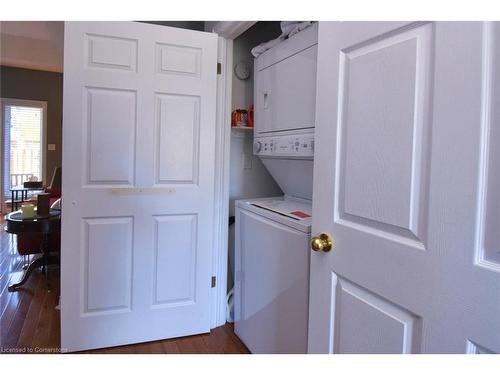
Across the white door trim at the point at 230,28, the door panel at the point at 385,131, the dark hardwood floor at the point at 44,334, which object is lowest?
the dark hardwood floor at the point at 44,334

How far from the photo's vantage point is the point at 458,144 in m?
0.68

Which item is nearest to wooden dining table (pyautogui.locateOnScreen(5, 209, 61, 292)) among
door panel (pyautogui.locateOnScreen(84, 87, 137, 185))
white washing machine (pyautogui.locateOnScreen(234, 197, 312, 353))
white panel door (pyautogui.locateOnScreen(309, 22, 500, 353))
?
door panel (pyautogui.locateOnScreen(84, 87, 137, 185))

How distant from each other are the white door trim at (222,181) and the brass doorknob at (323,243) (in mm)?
1259

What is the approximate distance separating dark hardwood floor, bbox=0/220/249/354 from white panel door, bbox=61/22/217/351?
75 mm

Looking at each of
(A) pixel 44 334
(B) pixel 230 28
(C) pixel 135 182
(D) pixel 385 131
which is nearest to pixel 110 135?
(C) pixel 135 182

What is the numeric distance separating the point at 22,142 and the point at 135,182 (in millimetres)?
5635

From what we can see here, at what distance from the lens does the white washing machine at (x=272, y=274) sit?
1478 mm

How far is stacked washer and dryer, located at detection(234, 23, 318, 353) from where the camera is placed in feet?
4.99

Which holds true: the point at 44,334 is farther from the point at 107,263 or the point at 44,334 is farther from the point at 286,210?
the point at 286,210

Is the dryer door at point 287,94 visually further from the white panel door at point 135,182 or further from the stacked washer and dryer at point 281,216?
the white panel door at point 135,182

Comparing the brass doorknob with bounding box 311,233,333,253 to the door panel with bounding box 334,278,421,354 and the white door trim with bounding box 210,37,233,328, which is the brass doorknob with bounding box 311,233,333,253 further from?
the white door trim with bounding box 210,37,233,328

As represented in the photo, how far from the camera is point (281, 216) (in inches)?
63.8

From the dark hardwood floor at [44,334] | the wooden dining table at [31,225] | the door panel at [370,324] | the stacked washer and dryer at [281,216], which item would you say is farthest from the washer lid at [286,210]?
the wooden dining table at [31,225]
